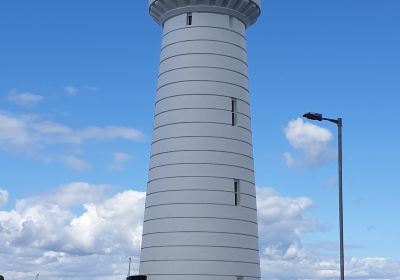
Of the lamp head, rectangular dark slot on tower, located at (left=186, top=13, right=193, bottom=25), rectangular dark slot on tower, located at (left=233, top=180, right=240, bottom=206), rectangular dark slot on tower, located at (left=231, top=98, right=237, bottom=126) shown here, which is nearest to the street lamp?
the lamp head

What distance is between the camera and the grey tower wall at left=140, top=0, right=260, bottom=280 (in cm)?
3294

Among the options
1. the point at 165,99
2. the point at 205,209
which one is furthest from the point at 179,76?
the point at 205,209

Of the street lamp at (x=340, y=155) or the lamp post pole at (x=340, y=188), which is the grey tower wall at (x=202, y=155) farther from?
the lamp post pole at (x=340, y=188)

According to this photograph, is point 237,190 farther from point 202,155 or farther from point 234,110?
point 234,110

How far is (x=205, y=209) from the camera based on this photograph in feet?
108

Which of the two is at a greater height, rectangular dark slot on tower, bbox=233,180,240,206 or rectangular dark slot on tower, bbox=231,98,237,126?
rectangular dark slot on tower, bbox=231,98,237,126

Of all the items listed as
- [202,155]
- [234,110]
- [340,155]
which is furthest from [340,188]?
[234,110]

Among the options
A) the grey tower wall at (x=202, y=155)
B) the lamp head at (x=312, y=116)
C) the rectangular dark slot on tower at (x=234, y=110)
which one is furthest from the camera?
the rectangular dark slot on tower at (x=234, y=110)

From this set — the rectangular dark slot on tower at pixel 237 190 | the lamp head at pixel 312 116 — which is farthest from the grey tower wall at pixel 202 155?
the lamp head at pixel 312 116

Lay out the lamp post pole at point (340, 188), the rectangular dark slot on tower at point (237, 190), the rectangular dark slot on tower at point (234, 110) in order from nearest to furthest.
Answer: the lamp post pole at point (340, 188) < the rectangular dark slot on tower at point (237, 190) < the rectangular dark slot on tower at point (234, 110)

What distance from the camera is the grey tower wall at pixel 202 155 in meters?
32.9

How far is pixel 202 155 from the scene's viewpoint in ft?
110

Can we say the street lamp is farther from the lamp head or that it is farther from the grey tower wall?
the grey tower wall

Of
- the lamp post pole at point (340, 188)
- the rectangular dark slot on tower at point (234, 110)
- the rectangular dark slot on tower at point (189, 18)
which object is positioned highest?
the rectangular dark slot on tower at point (189, 18)
